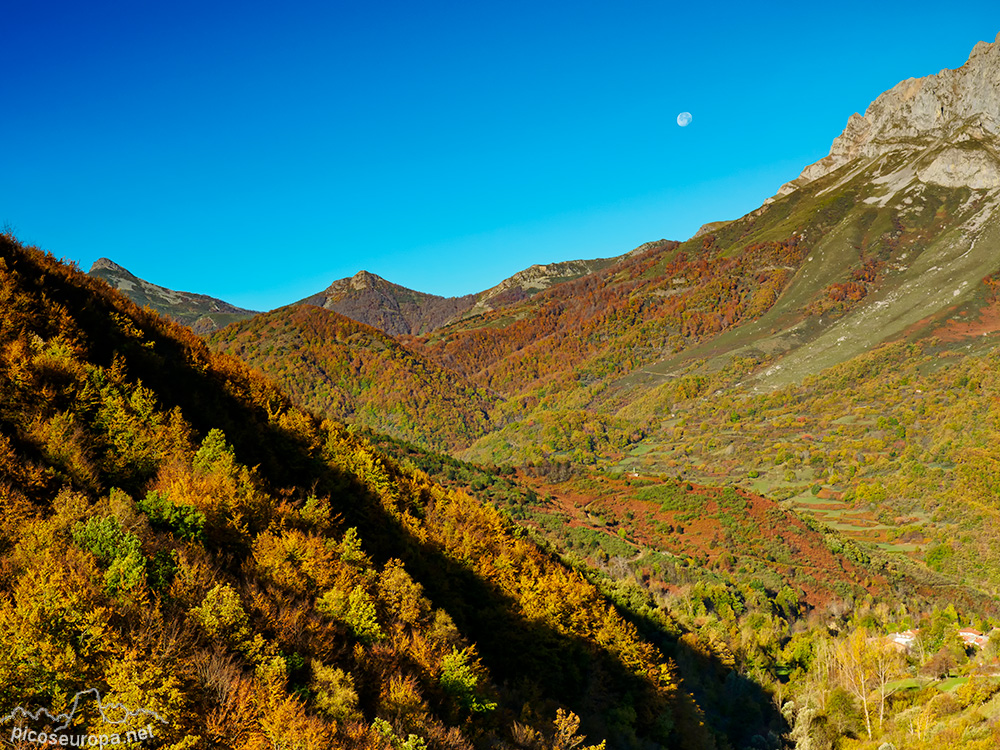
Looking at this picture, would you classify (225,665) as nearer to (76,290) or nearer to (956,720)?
(76,290)

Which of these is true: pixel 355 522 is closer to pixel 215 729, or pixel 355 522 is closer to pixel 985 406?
pixel 215 729

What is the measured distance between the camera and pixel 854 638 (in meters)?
66.7

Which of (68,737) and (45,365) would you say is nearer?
(68,737)

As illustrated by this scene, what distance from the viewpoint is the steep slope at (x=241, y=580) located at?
1559cm

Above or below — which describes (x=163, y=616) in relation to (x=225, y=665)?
above

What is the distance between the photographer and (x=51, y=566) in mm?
16938

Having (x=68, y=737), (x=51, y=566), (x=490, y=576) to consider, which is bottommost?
(x=490, y=576)

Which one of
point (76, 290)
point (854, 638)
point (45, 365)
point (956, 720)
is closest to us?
point (45, 365)

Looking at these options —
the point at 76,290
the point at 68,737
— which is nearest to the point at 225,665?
the point at 68,737

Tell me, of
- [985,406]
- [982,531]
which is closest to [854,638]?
[982,531]

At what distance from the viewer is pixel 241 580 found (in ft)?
74.3

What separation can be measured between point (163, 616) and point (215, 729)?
406 cm

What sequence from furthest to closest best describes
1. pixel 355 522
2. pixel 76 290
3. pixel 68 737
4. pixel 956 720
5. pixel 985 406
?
pixel 985 406 < pixel 956 720 < pixel 76 290 < pixel 355 522 < pixel 68 737

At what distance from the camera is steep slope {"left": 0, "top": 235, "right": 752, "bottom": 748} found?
1559 centimetres
